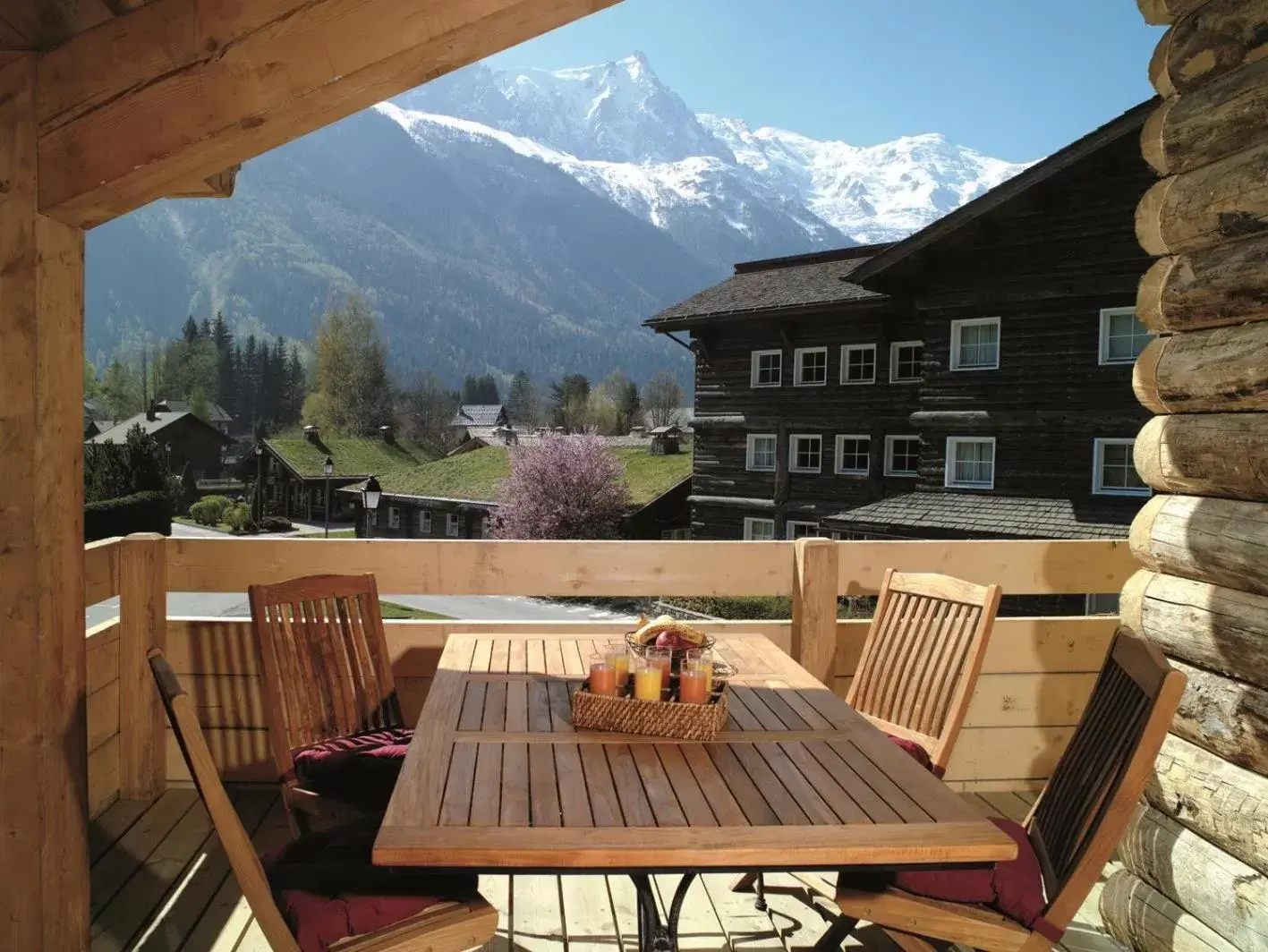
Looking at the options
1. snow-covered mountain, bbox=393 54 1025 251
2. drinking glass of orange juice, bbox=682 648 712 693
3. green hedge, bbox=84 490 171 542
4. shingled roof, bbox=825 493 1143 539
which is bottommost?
green hedge, bbox=84 490 171 542

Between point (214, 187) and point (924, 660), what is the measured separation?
8.08 feet

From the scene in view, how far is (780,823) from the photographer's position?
1.38m

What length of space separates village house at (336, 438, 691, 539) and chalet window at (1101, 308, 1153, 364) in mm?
15376

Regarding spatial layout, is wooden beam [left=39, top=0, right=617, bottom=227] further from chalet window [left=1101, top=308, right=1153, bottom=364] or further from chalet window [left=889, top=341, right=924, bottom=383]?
chalet window [left=889, top=341, right=924, bottom=383]

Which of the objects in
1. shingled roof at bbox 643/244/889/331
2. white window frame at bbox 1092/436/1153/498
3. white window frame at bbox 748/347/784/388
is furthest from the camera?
white window frame at bbox 748/347/784/388

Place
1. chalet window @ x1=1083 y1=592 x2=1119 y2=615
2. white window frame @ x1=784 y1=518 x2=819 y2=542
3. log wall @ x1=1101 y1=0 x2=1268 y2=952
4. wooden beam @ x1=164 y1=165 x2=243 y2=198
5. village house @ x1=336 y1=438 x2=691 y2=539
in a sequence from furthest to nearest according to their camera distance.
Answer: village house @ x1=336 y1=438 x2=691 y2=539 < white window frame @ x1=784 y1=518 x2=819 y2=542 < chalet window @ x1=1083 y1=592 x2=1119 y2=615 < wooden beam @ x1=164 y1=165 x2=243 y2=198 < log wall @ x1=1101 y1=0 x2=1268 y2=952

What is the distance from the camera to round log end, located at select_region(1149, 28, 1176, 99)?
2.38 m

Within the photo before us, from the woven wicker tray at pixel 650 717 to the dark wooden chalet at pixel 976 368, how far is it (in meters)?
11.1

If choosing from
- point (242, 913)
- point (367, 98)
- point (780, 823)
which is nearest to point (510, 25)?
point (367, 98)

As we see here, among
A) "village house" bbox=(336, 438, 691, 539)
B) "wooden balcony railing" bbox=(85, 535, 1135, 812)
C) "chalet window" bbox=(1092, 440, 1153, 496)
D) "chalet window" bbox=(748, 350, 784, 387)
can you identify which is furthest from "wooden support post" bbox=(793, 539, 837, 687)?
"village house" bbox=(336, 438, 691, 539)

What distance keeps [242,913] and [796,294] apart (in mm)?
17308

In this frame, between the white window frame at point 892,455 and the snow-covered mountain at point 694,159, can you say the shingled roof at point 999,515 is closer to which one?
the white window frame at point 892,455

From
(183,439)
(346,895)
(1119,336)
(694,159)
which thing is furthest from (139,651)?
(694,159)

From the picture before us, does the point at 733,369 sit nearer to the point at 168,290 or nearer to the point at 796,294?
the point at 796,294
